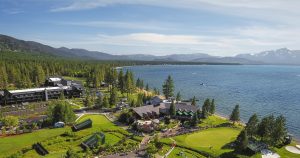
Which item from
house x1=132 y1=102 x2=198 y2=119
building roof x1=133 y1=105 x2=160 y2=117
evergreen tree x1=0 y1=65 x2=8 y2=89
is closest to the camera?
building roof x1=133 y1=105 x2=160 y2=117

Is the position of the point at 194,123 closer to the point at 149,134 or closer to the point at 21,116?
the point at 149,134

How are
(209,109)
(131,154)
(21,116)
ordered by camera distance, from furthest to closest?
1. (209,109)
2. (21,116)
3. (131,154)

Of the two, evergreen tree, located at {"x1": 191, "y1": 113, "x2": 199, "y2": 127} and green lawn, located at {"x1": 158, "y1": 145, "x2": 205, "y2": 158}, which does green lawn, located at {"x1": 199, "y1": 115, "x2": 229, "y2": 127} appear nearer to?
evergreen tree, located at {"x1": 191, "y1": 113, "x2": 199, "y2": 127}

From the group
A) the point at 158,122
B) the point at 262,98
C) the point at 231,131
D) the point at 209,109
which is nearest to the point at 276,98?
the point at 262,98

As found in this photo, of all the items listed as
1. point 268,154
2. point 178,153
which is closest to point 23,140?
point 178,153

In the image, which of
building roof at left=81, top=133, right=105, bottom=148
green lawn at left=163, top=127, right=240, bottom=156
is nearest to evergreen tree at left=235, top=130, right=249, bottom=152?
green lawn at left=163, top=127, right=240, bottom=156

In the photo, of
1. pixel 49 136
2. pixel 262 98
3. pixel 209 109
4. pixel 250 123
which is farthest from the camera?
pixel 262 98

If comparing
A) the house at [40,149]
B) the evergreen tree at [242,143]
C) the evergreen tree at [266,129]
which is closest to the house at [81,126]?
the house at [40,149]
